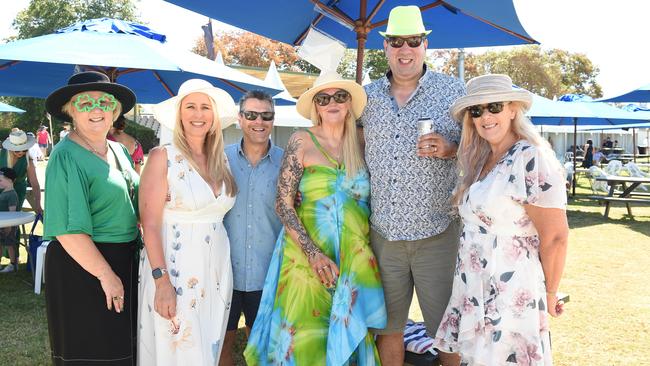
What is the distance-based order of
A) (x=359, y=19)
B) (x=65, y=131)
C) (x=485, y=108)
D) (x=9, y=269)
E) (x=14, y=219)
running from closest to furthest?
1. (x=485, y=108)
2. (x=359, y=19)
3. (x=14, y=219)
4. (x=9, y=269)
5. (x=65, y=131)

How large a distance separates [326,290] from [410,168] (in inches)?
35.2

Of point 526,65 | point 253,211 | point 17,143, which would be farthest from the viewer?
point 526,65

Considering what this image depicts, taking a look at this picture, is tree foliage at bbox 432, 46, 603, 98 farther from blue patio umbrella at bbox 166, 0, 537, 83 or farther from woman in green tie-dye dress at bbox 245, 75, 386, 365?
woman in green tie-dye dress at bbox 245, 75, 386, 365

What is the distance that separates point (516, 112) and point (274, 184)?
151 centimetres

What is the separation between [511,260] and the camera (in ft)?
8.62

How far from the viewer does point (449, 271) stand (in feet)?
10.5

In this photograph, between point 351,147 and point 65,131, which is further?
point 65,131

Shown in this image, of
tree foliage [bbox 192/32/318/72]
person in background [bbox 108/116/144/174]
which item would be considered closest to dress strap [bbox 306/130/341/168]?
→ person in background [bbox 108/116/144/174]

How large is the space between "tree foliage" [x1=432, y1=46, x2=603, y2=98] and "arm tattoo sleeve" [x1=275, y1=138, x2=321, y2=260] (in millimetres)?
42558

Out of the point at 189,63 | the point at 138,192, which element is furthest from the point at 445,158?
the point at 189,63

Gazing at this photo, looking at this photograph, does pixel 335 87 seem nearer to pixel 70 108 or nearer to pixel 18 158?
pixel 70 108

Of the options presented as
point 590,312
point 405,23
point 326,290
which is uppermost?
point 405,23

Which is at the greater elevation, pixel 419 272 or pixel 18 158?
pixel 18 158

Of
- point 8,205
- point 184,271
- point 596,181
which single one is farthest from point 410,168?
point 596,181
